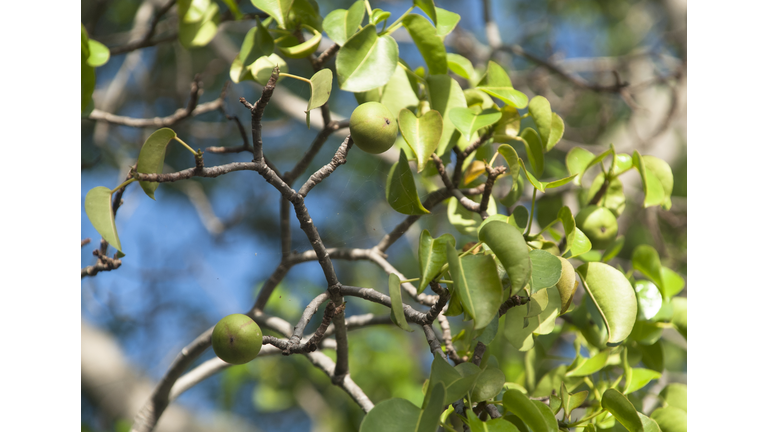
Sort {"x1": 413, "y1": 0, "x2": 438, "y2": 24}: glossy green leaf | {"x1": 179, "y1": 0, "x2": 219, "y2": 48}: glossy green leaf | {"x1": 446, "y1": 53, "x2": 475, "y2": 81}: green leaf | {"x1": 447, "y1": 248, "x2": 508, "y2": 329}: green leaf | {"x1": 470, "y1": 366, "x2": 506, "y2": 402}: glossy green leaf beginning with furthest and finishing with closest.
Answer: {"x1": 179, "y1": 0, "x2": 219, "y2": 48}: glossy green leaf → {"x1": 446, "y1": 53, "x2": 475, "y2": 81}: green leaf → {"x1": 413, "y1": 0, "x2": 438, "y2": 24}: glossy green leaf → {"x1": 470, "y1": 366, "x2": 506, "y2": 402}: glossy green leaf → {"x1": 447, "y1": 248, "x2": 508, "y2": 329}: green leaf

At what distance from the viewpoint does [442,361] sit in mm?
451

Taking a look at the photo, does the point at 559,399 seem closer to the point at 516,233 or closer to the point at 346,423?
the point at 516,233

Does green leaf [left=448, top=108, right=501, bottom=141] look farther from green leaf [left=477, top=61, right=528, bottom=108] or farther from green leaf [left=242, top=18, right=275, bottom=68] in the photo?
green leaf [left=242, top=18, right=275, bottom=68]

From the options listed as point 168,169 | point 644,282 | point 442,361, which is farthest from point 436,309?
point 168,169

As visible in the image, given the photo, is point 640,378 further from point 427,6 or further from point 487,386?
point 427,6

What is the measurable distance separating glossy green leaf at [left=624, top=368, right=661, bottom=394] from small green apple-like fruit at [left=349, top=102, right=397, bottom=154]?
0.51m

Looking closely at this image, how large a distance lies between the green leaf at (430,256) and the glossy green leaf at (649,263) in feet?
1.44

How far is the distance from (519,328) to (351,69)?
14.0 inches

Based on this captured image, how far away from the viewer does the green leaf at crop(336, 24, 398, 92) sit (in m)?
0.56

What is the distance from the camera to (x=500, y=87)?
0.69 meters

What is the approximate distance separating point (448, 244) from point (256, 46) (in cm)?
49

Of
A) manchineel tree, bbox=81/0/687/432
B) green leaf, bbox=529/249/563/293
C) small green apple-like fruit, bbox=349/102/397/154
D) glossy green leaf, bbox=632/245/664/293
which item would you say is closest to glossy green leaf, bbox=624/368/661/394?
manchineel tree, bbox=81/0/687/432

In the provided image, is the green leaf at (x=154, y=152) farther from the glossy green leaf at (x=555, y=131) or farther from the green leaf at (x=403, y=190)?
the glossy green leaf at (x=555, y=131)

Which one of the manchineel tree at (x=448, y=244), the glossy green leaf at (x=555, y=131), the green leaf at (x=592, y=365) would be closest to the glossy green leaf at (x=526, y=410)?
the manchineel tree at (x=448, y=244)
